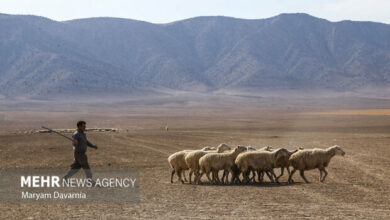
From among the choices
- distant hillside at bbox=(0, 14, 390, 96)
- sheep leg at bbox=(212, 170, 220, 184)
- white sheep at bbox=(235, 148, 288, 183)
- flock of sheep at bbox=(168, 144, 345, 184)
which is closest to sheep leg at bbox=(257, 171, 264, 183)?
flock of sheep at bbox=(168, 144, 345, 184)

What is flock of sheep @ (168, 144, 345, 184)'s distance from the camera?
592 inches

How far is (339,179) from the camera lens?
15789mm

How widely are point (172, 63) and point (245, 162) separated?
160 m

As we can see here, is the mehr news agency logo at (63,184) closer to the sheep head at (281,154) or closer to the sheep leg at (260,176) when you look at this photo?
the sheep leg at (260,176)

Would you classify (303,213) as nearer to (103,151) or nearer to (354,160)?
(354,160)

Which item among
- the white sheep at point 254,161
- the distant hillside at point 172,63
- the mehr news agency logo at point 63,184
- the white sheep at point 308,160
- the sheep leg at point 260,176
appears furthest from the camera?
the distant hillside at point 172,63

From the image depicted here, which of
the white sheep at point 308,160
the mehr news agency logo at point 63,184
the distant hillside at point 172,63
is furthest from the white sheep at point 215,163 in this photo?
the distant hillside at point 172,63

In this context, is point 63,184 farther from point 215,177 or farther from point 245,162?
point 245,162

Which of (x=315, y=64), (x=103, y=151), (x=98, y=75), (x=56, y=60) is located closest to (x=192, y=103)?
(x=98, y=75)

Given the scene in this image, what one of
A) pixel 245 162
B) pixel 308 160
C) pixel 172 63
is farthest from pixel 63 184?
pixel 172 63

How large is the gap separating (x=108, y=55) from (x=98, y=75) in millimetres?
49145

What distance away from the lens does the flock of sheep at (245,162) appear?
49.3 ft

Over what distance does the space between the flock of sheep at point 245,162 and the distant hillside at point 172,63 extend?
11857 centimetres

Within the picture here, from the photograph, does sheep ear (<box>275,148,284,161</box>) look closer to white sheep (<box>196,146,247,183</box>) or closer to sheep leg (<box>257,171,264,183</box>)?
sheep leg (<box>257,171,264,183</box>)
